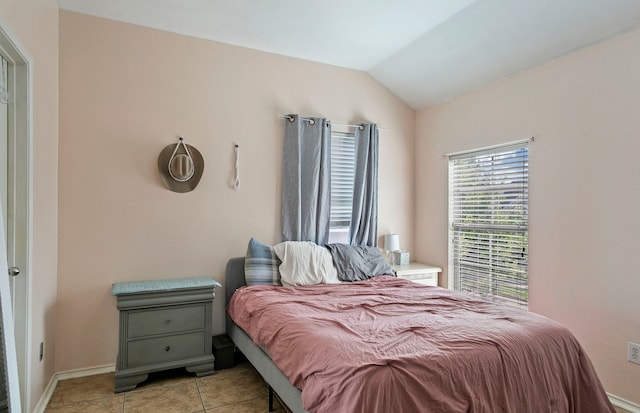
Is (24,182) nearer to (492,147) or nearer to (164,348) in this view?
(164,348)

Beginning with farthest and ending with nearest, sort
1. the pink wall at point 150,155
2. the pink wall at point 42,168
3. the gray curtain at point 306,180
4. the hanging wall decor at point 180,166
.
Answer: the gray curtain at point 306,180
the hanging wall decor at point 180,166
the pink wall at point 150,155
the pink wall at point 42,168

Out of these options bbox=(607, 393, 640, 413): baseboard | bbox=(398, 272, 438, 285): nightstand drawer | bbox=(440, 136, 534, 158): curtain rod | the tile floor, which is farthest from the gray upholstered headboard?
bbox=(607, 393, 640, 413): baseboard

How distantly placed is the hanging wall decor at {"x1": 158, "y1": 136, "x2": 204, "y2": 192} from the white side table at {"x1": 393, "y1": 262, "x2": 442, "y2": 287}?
7.05 ft

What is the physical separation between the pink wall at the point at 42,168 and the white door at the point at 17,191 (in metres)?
0.11

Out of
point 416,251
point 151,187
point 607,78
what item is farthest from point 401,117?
point 151,187

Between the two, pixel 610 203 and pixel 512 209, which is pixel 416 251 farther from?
pixel 610 203

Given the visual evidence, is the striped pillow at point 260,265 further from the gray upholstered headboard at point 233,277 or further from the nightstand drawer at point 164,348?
the nightstand drawer at point 164,348

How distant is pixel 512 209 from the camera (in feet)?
10.7

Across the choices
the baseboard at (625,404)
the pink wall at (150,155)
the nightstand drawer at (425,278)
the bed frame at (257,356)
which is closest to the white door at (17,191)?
the pink wall at (150,155)

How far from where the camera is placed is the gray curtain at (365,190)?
389 cm

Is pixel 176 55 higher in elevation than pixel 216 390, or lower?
higher

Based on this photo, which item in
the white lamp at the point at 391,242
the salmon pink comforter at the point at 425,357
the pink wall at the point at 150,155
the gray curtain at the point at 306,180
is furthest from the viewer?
the white lamp at the point at 391,242

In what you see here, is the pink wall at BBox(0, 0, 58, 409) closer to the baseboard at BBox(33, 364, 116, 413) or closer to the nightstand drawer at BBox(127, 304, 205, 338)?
the baseboard at BBox(33, 364, 116, 413)

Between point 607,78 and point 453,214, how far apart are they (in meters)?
1.75
